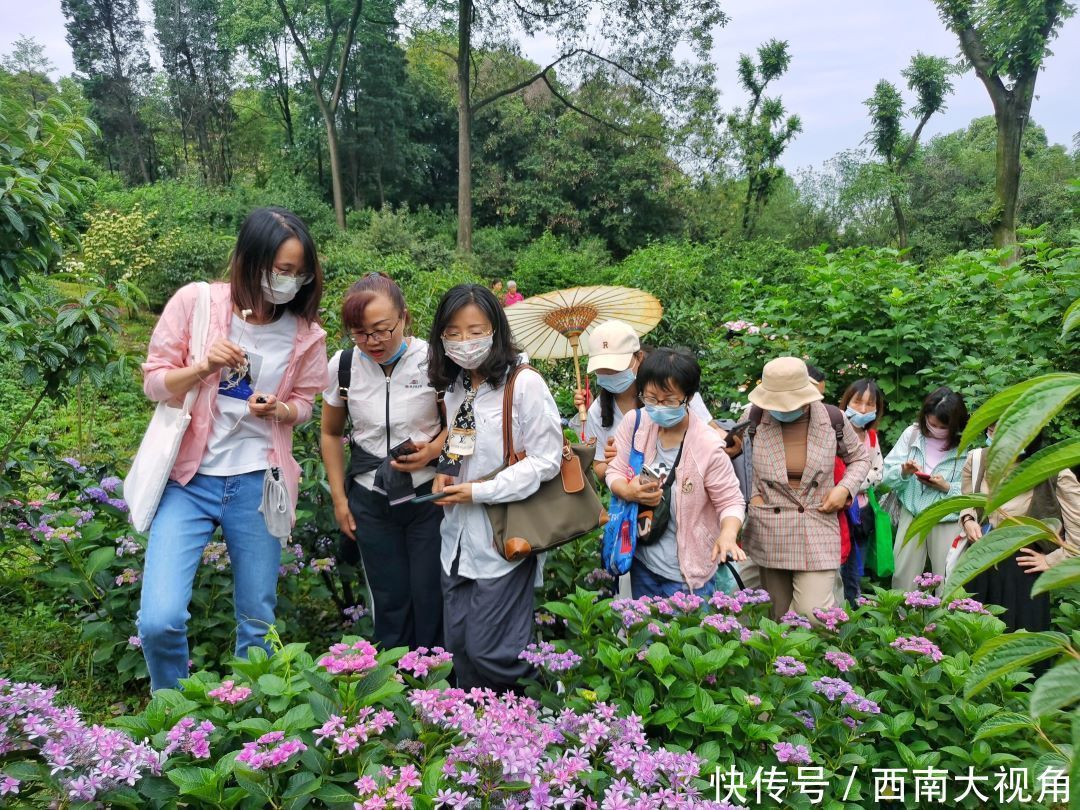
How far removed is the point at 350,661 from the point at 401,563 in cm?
125

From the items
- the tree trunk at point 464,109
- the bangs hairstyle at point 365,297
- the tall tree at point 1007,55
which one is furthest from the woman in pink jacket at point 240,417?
the tall tree at point 1007,55

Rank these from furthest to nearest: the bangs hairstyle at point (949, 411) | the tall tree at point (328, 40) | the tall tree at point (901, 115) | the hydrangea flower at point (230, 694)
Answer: the tall tree at point (901, 115) → the tall tree at point (328, 40) → the bangs hairstyle at point (949, 411) → the hydrangea flower at point (230, 694)

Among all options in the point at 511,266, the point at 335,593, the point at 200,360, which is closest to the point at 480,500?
the point at 200,360

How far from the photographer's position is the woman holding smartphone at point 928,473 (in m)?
4.06

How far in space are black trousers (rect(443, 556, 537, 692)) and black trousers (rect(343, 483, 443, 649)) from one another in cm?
21

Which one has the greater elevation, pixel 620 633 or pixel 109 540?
pixel 109 540

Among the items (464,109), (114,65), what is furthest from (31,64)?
(464,109)

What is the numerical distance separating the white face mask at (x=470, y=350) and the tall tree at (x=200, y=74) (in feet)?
115

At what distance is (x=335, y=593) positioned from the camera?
3600 millimetres

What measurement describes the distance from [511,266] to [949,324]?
17751 millimetres

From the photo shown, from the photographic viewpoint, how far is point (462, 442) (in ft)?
8.61

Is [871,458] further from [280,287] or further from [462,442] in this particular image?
[280,287]

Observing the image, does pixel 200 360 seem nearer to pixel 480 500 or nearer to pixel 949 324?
pixel 480 500

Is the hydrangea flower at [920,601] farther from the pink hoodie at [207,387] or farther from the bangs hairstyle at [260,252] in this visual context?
the bangs hairstyle at [260,252]
